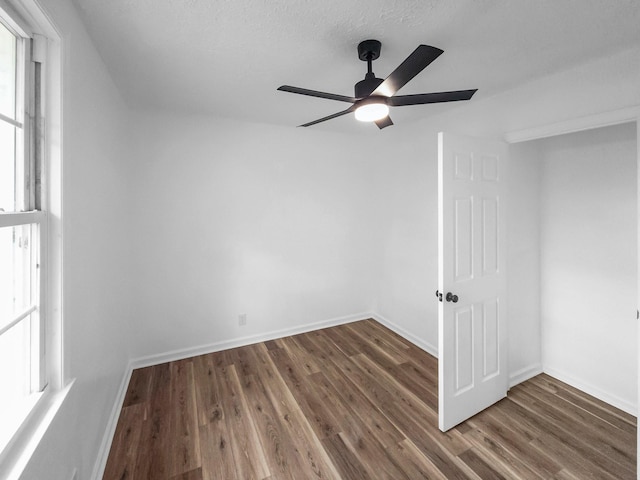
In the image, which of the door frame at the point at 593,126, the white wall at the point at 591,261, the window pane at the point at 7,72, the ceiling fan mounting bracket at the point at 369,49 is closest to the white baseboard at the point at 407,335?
the white wall at the point at 591,261

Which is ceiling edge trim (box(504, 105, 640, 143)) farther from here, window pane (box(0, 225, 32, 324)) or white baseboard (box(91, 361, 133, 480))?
white baseboard (box(91, 361, 133, 480))

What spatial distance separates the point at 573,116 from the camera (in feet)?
6.15

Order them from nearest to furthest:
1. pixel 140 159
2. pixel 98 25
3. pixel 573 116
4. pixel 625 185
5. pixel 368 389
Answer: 1. pixel 98 25
2. pixel 573 116
3. pixel 625 185
4. pixel 368 389
5. pixel 140 159

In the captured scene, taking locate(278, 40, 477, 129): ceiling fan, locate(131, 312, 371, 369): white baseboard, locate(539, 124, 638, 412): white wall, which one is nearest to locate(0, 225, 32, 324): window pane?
locate(278, 40, 477, 129): ceiling fan

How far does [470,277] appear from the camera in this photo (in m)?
2.07

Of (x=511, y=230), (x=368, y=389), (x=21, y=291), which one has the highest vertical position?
(x=511, y=230)

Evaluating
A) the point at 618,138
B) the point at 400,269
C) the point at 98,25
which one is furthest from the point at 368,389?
the point at 98,25

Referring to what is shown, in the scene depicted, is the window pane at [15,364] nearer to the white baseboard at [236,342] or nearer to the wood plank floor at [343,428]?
the wood plank floor at [343,428]

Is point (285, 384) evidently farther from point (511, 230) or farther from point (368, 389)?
point (511, 230)

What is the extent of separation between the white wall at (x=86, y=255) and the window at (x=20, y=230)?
86mm

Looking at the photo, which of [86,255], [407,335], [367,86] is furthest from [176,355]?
[367,86]

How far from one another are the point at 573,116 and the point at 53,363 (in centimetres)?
312

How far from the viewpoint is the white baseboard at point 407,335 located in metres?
2.96

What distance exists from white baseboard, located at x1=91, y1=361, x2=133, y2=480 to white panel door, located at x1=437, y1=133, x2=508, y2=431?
6.83 feet
